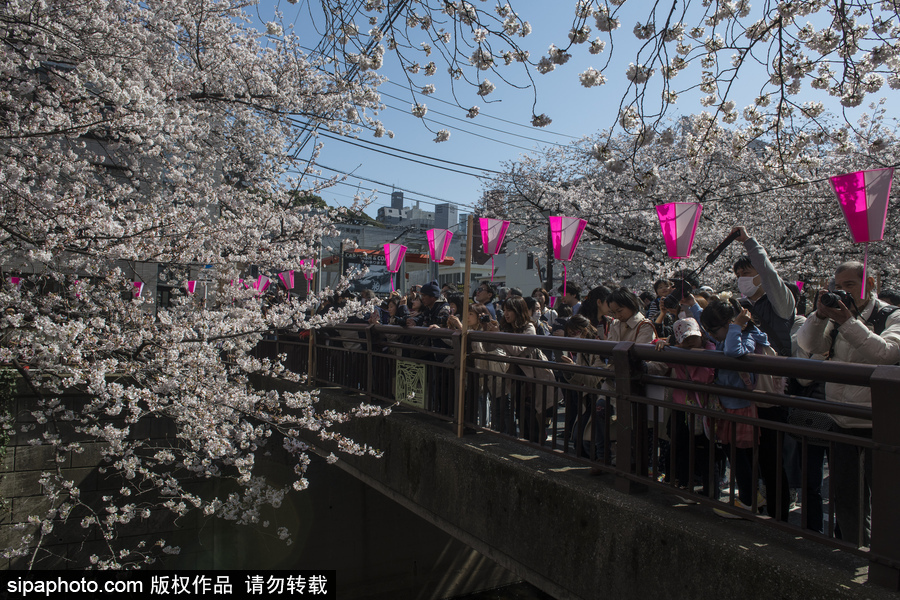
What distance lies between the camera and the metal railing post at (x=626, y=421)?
10.9ft

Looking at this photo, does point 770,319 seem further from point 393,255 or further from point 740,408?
point 393,255

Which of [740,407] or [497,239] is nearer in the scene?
[740,407]

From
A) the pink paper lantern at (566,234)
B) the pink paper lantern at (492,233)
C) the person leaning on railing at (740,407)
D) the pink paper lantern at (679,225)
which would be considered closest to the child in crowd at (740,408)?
the person leaning on railing at (740,407)

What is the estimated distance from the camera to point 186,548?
31.0ft

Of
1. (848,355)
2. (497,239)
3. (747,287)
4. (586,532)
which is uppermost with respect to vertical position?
(497,239)

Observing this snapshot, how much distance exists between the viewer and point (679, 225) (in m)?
8.97

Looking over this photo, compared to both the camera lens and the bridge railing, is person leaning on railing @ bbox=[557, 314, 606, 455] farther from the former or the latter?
the camera lens

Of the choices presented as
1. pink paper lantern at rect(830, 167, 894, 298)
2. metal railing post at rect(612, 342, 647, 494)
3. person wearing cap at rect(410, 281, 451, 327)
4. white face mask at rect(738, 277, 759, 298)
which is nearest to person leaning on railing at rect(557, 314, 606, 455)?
metal railing post at rect(612, 342, 647, 494)

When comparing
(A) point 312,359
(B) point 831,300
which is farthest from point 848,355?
(A) point 312,359

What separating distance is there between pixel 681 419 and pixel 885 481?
4.13 ft

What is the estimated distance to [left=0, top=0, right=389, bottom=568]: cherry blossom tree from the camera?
445 cm

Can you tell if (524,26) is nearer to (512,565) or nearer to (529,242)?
(512,565)

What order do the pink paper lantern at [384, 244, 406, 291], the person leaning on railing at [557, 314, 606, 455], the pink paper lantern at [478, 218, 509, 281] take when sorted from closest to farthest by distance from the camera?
the person leaning on railing at [557, 314, 606, 455] → the pink paper lantern at [478, 218, 509, 281] → the pink paper lantern at [384, 244, 406, 291]

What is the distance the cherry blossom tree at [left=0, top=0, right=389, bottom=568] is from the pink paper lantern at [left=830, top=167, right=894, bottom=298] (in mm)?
4471
